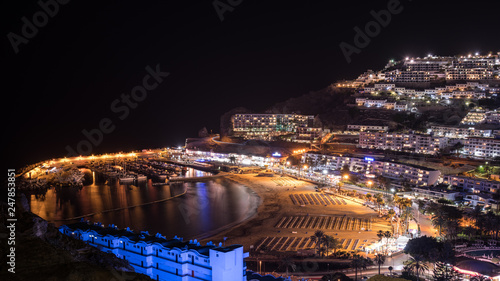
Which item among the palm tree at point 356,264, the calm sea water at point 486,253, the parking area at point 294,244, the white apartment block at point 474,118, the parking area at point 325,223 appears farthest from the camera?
the white apartment block at point 474,118

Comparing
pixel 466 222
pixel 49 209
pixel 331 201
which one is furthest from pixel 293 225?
pixel 49 209

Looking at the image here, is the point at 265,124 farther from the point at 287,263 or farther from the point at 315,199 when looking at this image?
the point at 287,263

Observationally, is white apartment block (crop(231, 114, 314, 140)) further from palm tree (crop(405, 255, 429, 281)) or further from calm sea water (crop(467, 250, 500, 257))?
palm tree (crop(405, 255, 429, 281))

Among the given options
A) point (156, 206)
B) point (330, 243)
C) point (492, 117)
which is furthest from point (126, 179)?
point (492, 117)

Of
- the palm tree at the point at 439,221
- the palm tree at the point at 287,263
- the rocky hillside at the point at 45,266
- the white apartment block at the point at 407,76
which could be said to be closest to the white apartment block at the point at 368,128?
the white apartment block at the point at 407,76

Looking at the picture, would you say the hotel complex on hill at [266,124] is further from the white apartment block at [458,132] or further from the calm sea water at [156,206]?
the calm sea water at [156,206]

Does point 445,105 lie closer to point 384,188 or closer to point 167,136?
point 384,188
